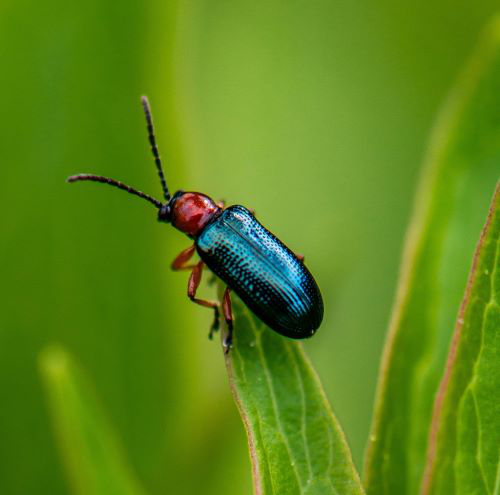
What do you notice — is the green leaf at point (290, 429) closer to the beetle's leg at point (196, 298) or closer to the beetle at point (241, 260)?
the beetle at point (241, 260)

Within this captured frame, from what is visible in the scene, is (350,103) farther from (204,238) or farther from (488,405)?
(488,405)

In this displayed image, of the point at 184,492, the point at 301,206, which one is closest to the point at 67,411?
the point at 184,492

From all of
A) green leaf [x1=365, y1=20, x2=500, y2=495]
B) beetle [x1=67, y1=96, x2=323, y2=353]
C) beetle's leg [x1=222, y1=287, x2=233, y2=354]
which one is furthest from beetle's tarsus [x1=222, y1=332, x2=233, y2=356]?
green leaf [x1=365, y1=20, x2=500, y2=495]

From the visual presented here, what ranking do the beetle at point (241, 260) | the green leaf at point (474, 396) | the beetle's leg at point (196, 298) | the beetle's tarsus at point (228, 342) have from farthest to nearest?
the beetle's leg at point (196, 298)
the beetle at point (241, 260)
the beetle's tarsus at point (228, 342)
the green leaf at point (474, 396)

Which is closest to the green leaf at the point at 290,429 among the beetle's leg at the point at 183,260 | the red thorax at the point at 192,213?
the beetle's leg at the point at 183,260

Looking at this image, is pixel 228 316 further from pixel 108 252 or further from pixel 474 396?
pixel 474 396

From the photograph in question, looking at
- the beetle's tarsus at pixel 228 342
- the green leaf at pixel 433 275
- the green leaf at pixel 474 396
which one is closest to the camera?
the green leaf at pixel 474 396

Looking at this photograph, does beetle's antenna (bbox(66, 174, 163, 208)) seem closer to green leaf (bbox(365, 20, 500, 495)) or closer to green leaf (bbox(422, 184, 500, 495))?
green leaf (bbox(365, 20, 500, 495))

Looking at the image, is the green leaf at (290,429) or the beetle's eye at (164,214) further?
the beetle's eye at (164,214)
